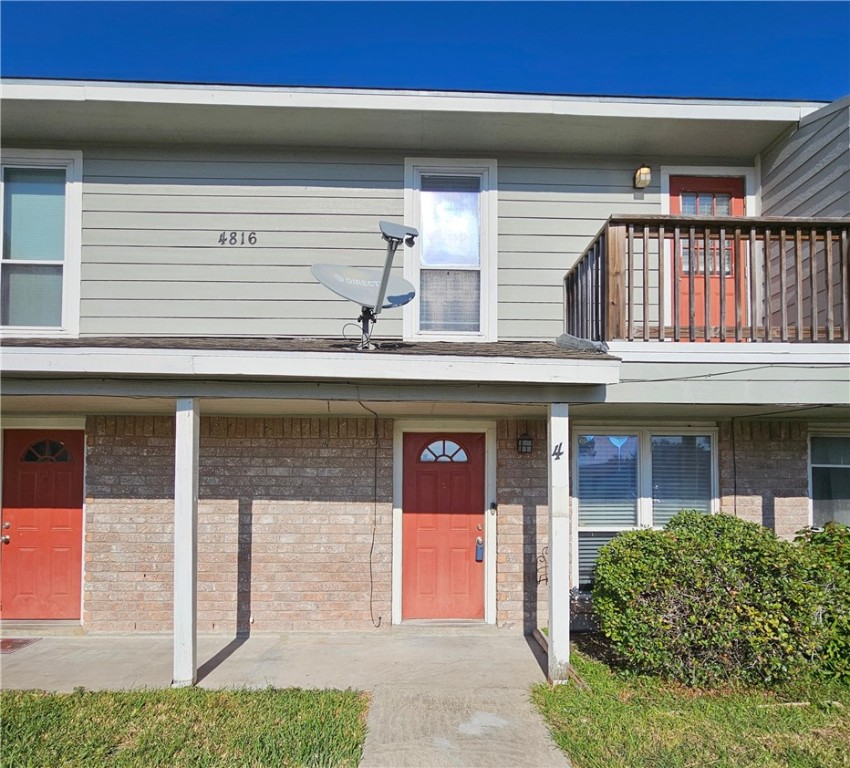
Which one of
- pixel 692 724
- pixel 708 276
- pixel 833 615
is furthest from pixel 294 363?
pixel 833 615

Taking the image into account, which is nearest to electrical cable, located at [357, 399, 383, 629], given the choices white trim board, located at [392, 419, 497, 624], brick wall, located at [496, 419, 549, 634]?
white trim board, located at [392, 419, 497, 624]

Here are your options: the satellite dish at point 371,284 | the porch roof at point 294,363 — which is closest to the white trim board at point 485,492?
the satellite dish at point 371,284

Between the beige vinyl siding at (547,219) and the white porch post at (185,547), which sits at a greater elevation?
the beige vinyl siding at (547,219)

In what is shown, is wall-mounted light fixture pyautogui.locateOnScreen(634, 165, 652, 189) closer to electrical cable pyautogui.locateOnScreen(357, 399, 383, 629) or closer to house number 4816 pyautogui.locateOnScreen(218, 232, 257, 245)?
electrical cable pyautogui.locateOnScreen(357, 399, 383, 629)

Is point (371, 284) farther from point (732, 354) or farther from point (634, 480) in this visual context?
point (634, 480)

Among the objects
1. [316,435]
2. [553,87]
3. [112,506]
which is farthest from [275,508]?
[553,87]

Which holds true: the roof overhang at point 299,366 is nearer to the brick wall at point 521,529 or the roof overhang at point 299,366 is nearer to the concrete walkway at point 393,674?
the brick wall at point 521,529

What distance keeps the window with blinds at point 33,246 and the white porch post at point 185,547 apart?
2569mm

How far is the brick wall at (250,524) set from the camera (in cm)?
608

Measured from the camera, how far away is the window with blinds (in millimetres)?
6215

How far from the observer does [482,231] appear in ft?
20.9

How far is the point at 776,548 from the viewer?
4703 millimetres

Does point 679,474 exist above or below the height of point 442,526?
above

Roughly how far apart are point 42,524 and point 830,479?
8159 millimetres
